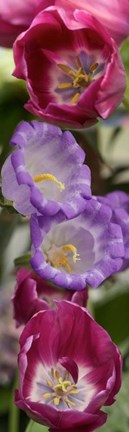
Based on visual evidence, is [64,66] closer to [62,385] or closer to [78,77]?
[78,77]

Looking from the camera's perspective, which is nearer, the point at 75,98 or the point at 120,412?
the point at 75,98

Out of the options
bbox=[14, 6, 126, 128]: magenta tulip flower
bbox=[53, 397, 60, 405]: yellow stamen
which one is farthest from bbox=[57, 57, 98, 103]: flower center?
bbox=[53, 397, 60, 405]: yellow stamen

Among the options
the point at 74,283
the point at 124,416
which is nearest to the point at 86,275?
the point at 74,283

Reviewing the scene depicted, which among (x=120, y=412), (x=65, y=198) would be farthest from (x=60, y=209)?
(x=120, y=412)

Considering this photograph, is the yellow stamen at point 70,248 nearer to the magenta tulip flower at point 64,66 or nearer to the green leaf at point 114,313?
the magenta tulip flower at point 64,66

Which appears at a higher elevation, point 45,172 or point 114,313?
point 45,172

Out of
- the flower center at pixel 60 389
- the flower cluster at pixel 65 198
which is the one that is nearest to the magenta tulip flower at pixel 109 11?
the flower cluster at pixel 65 198

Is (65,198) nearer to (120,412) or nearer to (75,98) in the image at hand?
(75,98)
